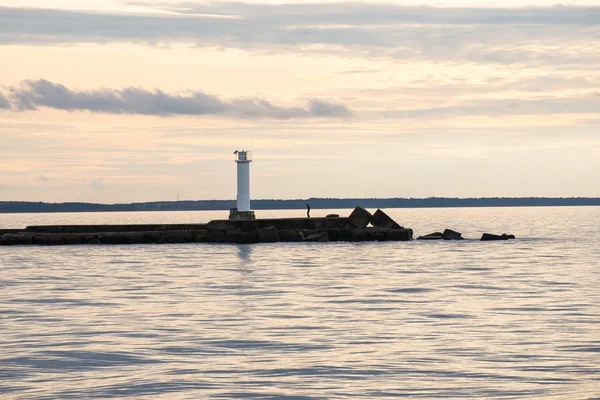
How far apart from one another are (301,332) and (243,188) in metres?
34.9

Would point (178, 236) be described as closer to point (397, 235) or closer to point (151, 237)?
point (151, 237)

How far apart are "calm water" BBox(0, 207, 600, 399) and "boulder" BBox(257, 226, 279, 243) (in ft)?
52.0

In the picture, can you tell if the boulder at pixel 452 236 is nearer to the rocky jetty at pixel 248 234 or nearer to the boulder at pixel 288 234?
the rocky jetty at pixel 248 234

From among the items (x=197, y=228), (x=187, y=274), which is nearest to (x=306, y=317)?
(x=187, y=274)

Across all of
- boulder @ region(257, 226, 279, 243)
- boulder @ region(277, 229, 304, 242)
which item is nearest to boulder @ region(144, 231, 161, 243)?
boulder @ region(257, 226, 279, 243)

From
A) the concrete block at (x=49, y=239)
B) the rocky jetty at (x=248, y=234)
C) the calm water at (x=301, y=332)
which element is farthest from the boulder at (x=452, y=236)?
the calm water at (x=301, y=332)

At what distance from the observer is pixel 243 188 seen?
1956 inches

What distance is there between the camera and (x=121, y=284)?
2514cm

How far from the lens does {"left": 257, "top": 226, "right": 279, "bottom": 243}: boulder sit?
47062 mm

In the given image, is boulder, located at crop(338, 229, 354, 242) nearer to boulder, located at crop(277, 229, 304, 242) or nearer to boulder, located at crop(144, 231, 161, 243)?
boulder, located at crop(277, 229, 304, 242)

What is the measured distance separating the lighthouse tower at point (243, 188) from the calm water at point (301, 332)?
18.5 metres

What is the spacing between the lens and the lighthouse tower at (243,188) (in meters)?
49.6

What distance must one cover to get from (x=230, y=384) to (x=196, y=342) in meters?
3.29

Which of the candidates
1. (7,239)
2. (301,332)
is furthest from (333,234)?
(301,332)
